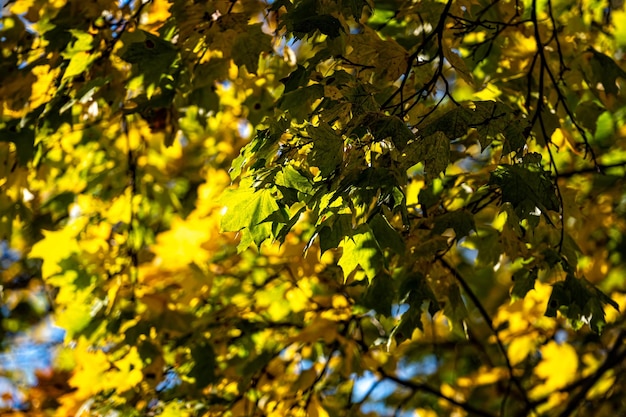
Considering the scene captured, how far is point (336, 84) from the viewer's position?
162 centimetres

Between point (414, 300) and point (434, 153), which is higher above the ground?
point (434, 153)

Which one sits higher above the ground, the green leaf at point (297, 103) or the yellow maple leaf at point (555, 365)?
the green leaf at point (297, 103)

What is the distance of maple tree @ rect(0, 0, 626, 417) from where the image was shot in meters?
1.59

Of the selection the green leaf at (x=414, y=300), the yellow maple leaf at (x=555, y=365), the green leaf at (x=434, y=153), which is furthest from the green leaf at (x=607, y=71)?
the yellow maple leaf at (x=555, y=365)

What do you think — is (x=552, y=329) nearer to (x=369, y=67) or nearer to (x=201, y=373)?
(x=201, y=373)

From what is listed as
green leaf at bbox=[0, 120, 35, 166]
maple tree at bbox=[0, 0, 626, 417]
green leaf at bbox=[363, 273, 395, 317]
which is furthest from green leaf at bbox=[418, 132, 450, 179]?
green leaf at bbox=[0, 120, 35, 166]

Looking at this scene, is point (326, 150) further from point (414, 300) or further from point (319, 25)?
point (414, 300)

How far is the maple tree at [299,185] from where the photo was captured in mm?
1590

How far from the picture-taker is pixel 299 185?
1.55m

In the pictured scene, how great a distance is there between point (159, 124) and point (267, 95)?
0.54m

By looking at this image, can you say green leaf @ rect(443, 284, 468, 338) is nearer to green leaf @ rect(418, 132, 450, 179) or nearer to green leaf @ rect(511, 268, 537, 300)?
green leaf @ rect(511, 268, 537, 300)

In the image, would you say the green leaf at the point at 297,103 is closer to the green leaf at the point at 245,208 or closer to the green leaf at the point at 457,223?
the green leaf at the point at 245,208

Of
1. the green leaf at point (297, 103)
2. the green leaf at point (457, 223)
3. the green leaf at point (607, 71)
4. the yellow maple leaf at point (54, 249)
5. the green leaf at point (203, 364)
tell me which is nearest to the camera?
the green leaf at point (297, 103)

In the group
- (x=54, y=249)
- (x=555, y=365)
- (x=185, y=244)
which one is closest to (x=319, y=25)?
(x=185, y=244)
